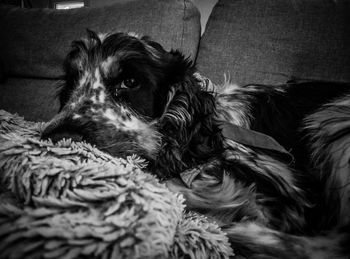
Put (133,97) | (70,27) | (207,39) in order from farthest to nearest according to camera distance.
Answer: (70,27) < (207,39) < (133,97)

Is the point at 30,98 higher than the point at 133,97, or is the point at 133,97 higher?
the point at 133,97

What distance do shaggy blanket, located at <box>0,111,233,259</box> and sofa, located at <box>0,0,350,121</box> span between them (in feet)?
3.97

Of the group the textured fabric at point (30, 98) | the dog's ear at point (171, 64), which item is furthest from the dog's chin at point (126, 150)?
the textured fabric at point (30, 98)

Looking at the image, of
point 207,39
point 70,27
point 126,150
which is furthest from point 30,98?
point 126,150

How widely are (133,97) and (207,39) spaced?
0.92 meters

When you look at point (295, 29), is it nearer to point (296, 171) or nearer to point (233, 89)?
point (233, 89)

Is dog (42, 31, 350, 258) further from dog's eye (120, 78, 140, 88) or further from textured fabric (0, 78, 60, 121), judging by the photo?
textured fabric (0, 78, 60, 121)

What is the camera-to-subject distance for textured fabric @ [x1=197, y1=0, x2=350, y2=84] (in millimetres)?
1479

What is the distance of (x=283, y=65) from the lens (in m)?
1.54

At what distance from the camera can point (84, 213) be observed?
46 centimetres

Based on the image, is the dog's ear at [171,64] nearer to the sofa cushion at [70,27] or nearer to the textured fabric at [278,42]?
the textured fabric at [278,42]

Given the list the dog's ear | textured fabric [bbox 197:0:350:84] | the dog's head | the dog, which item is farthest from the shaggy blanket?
textured fabric [bbox 197:0:350:84]

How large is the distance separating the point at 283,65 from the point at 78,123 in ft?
3.86

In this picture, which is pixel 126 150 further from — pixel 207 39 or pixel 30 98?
pixel 30 98
